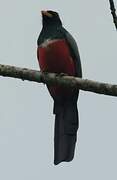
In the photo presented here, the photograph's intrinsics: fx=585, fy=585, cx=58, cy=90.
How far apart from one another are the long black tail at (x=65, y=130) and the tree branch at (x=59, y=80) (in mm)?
1194

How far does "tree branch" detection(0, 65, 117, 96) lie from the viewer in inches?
219

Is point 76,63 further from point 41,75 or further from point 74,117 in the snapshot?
point 41,75

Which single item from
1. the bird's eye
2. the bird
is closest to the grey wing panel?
the bird

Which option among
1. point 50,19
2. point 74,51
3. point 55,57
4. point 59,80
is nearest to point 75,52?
point 74,51

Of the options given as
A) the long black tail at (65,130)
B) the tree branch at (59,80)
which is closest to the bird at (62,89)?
the long black tail at (65,130)

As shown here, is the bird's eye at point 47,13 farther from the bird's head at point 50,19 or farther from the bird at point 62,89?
the bird at point 62,89

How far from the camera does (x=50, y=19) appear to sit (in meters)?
8.14

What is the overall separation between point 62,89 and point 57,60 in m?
0.39

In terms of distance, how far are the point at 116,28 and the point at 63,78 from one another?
2.49 feet

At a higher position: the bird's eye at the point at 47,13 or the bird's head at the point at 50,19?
the bird's eye at the point at 47,13

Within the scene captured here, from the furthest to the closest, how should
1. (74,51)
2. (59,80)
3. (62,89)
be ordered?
(74,51), (62,89), (59,80)

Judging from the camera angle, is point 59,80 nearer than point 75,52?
Yes

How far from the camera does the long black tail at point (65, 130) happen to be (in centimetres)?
708

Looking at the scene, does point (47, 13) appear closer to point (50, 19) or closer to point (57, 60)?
point (50, 19)
